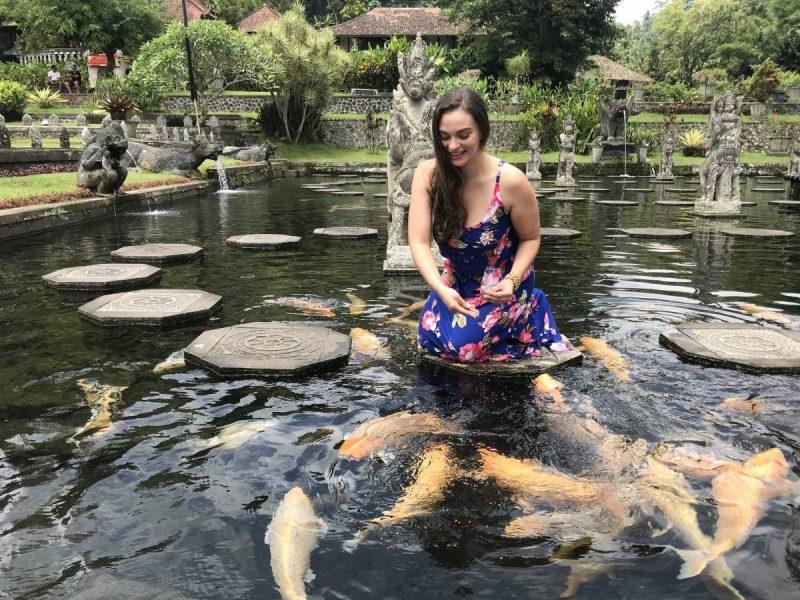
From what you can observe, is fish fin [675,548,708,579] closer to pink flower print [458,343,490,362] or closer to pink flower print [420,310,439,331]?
pink flower print [458,343,490,362]

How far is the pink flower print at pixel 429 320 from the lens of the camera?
13.3 feet

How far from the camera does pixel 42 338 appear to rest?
479 centimetres

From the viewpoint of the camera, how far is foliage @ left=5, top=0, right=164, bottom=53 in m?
38.1

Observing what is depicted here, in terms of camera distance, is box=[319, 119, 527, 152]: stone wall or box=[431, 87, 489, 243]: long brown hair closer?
box=[431, 87, 489, 243]: long brown hair

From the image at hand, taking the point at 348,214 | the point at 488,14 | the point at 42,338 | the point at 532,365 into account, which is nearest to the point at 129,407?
the point at 42,338

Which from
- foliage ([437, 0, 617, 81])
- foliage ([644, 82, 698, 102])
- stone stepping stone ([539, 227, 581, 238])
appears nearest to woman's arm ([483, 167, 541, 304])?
stone stepping stone ([539, 227, 581, 238])

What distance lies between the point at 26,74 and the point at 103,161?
30.2m

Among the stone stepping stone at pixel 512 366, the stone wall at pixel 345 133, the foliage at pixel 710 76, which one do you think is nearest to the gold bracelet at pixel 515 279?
the stone stepping stone at pixel 512 366

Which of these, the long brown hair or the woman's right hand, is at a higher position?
the long brown hair

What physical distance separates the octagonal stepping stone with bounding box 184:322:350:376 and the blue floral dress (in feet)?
2.32

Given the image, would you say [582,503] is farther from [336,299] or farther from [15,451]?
[336,299]

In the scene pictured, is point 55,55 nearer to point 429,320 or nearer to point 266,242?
point 266,242

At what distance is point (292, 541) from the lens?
7.79 ft

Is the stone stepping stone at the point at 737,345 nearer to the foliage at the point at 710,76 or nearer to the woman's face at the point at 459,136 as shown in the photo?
the woman's face at the point at 459,136
